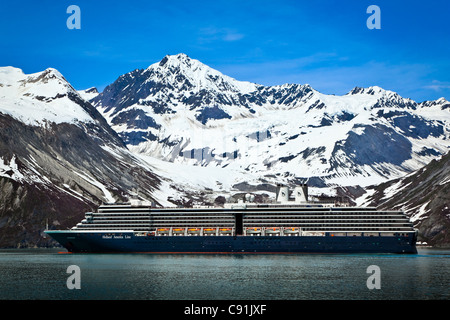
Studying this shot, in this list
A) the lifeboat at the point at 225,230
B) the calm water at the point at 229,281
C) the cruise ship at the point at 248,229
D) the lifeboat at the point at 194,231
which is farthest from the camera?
the lifeboat at the point at 194,231

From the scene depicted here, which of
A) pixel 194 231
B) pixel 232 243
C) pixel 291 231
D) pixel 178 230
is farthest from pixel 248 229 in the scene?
pixel 178 230

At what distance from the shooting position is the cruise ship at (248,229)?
162 m

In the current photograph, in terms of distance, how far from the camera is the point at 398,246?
16088cm

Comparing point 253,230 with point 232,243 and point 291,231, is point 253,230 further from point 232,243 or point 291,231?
point 291,231

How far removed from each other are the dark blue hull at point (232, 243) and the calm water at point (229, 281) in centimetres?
3065

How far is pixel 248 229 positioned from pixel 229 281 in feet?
247

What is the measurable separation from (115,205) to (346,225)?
201 feet

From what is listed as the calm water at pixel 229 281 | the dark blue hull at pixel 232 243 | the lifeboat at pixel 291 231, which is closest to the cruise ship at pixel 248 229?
the dark blue hull at pixel 232 243

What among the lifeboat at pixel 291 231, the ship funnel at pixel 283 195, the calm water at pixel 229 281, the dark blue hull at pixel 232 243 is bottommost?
the calm water at pixel 229 281

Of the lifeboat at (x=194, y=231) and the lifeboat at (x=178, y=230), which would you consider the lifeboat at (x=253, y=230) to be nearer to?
the lifeboat at (x=194, y=231)

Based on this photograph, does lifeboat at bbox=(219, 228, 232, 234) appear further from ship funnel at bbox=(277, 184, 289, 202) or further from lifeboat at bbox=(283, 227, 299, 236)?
ship funnel at bbox=(277, 184, 289, 202)

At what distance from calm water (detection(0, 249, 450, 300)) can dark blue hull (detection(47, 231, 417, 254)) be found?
101ft

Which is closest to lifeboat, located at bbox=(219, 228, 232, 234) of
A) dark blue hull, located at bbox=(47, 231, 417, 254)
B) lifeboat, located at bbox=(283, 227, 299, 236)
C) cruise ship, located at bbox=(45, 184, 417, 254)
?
cruise ship, located at bbox=(45, 184, 417, 254)
